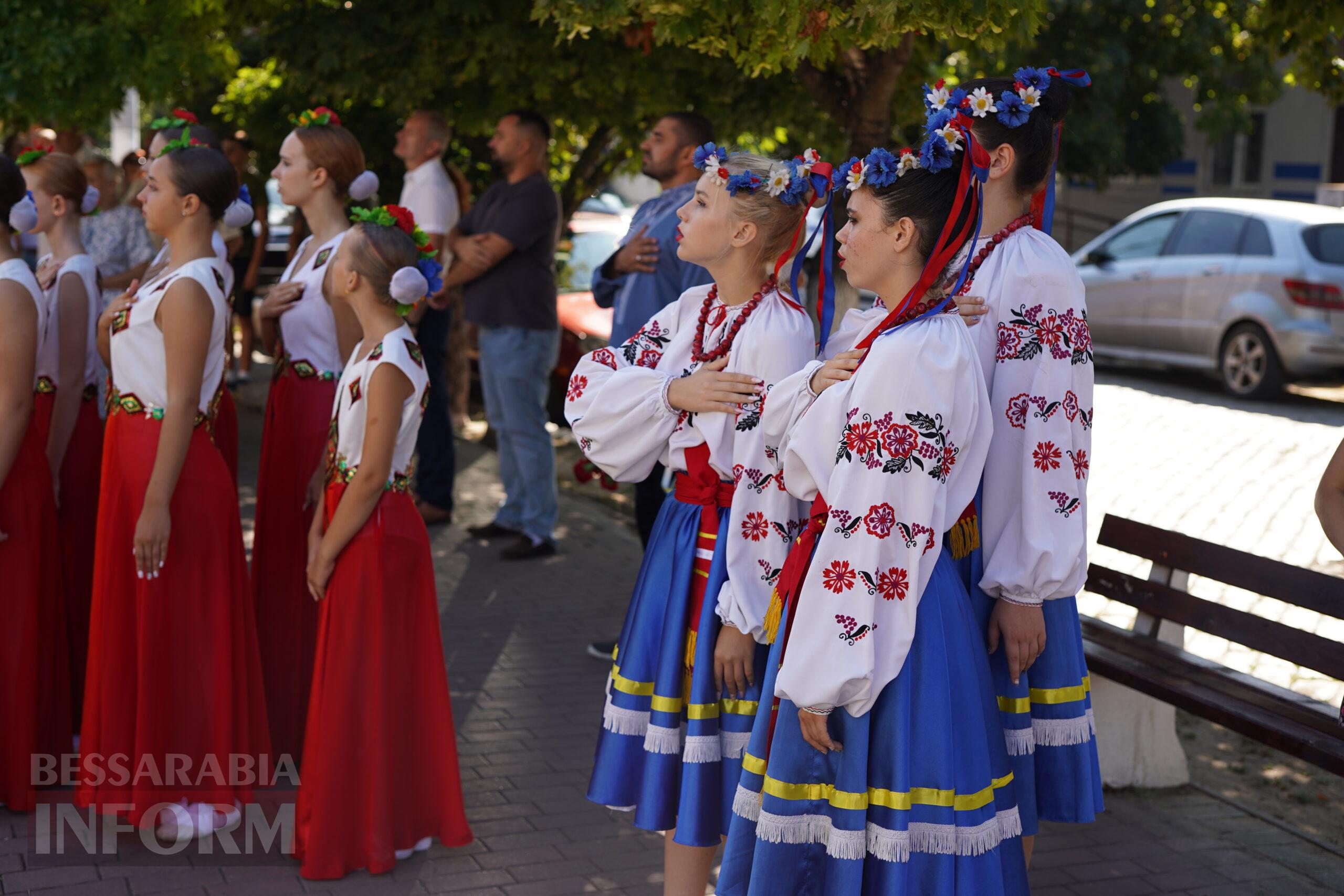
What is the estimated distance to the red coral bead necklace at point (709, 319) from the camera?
128 inches

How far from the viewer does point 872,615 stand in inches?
105

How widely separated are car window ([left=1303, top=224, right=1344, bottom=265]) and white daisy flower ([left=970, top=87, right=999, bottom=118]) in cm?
1060

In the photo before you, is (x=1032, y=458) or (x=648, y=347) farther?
(x=648, y=347)

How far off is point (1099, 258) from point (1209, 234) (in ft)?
4.43

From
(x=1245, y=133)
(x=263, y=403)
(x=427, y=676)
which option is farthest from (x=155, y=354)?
(x=1245, y=133)

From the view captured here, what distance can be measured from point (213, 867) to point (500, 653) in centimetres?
212

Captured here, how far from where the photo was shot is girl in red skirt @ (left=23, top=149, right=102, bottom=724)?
437 centimetres

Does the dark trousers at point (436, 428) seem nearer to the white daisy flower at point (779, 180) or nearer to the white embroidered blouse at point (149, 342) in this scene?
the white embroidered blouse at point (149, 342)

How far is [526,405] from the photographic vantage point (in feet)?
24.2

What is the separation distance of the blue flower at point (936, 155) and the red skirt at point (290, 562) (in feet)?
8.18

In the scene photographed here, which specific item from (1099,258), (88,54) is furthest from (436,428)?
(1099,258)

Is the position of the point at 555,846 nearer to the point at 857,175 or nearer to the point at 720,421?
the point at 720,421

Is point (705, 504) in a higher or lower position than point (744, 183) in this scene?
lower

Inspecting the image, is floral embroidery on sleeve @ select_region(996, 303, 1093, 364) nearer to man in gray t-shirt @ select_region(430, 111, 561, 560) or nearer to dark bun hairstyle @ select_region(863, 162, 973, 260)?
dark bun hairstyle @ select_region(863, 162, 973, 260)
